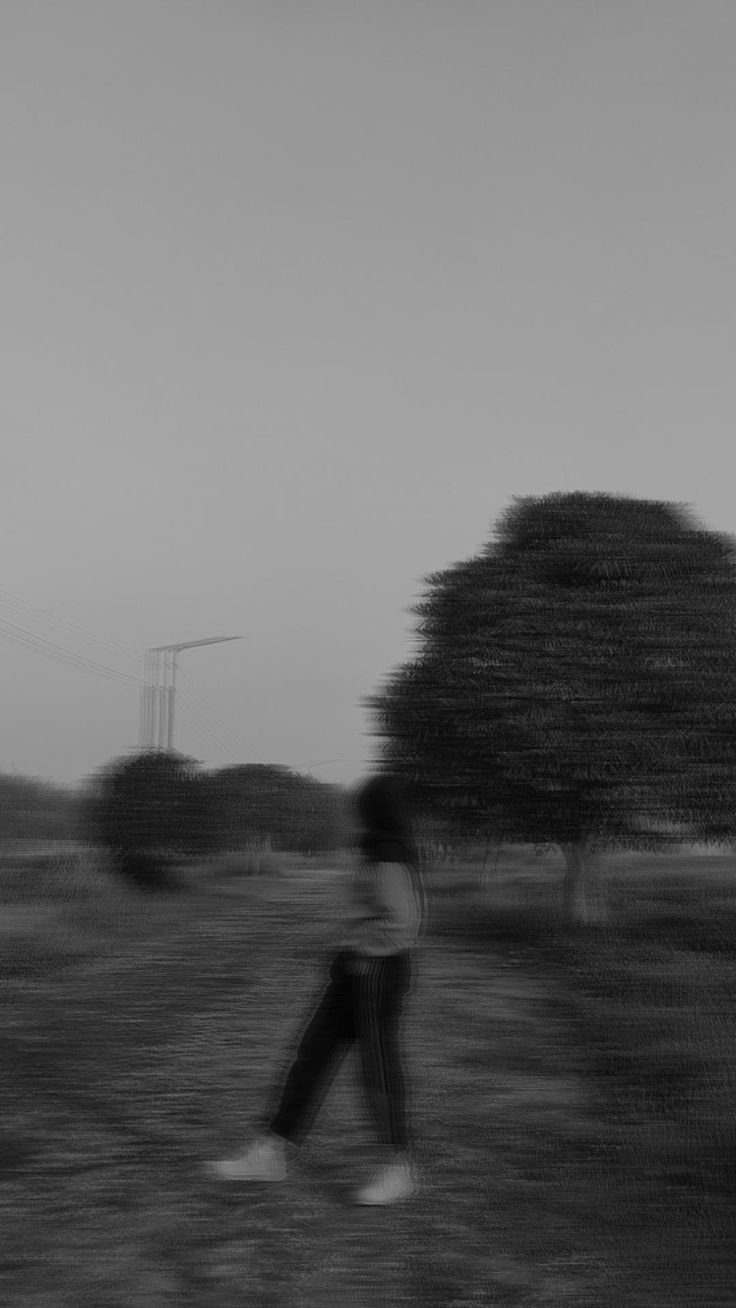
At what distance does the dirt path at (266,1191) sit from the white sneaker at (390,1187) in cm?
7

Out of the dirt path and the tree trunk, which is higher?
the tree trunk

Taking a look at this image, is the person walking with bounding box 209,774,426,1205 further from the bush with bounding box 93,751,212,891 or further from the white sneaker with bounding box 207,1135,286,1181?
the bush with bounding box 93,751,212,891

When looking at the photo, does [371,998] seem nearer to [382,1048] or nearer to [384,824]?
[382,1048]

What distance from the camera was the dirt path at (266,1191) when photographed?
12.9 ft

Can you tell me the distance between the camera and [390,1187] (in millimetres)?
4758

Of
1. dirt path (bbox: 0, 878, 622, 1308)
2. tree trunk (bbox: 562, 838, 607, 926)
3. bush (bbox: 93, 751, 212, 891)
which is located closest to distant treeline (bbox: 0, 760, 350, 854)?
bush (bbox: 93, 751, 212, 891)

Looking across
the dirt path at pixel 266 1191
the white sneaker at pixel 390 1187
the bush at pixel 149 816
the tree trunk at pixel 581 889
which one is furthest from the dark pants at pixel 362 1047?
the bush at pixel 149 816

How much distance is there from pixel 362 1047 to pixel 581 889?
13.3 m

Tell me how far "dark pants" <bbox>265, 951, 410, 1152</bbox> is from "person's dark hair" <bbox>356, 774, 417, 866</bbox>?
42cm

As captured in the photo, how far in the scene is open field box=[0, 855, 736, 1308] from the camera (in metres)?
3.97

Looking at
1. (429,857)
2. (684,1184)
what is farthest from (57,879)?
(684,1184)

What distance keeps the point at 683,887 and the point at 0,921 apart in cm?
943

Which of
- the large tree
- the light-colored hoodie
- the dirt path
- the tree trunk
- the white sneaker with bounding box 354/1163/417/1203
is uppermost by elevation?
the large tree

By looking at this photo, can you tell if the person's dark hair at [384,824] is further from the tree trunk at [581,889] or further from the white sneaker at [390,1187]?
the tree trunk at [581,889]
